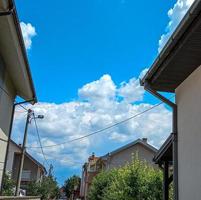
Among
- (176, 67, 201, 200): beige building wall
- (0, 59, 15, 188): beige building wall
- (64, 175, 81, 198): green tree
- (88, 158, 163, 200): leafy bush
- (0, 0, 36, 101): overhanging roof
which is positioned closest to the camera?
(0, 0, 36, 101): overhanging roof

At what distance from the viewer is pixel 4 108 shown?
9.47 m

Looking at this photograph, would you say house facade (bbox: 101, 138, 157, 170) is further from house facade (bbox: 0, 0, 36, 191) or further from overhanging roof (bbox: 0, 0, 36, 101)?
overhanging roof (bbox: 0, 0, 36, 101)

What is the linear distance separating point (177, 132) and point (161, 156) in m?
3.18

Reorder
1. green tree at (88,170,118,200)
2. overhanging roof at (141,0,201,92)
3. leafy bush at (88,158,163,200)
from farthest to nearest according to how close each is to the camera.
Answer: green tree at (88,170,118,200) → leafy bush at (88,158,163,200) → overhanging roof at (141,0,201,92)

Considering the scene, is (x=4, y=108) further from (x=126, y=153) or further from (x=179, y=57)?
(x=126, y=153)

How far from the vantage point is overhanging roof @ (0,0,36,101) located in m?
5.85

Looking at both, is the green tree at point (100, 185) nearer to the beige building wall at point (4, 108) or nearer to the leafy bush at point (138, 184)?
the leafy bush at point (138, 184)

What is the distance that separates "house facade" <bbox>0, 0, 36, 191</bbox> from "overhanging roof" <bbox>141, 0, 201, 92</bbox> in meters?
2.51

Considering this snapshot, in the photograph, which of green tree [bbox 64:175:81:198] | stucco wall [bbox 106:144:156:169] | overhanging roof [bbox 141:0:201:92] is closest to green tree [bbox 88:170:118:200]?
stucco wall [bbox 106:144:156:169]

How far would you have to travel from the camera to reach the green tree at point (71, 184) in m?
88.5

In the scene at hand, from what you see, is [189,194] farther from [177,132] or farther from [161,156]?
[161,156]

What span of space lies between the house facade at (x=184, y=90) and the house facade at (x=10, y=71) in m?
2.54

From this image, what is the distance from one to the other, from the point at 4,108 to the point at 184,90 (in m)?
4.41

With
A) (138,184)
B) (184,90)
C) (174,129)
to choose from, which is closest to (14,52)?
(184,90)
